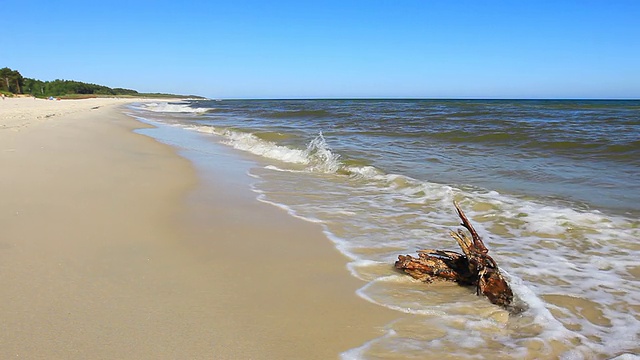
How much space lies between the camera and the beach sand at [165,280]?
223 centimetres

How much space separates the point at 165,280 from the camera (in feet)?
9.78

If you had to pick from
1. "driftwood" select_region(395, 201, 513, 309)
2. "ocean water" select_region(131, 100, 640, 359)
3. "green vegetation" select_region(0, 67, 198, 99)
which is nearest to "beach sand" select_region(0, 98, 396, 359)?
"ocean water" select_region(131, 100, 640, 359)

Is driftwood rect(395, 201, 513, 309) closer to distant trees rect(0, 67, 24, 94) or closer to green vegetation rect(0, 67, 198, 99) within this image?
green vegetation rect(0, 67, 198, 99)

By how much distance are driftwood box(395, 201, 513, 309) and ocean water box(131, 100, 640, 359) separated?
0.07 metres

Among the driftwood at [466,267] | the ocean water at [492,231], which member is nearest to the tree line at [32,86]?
the ocean water at [492,231]

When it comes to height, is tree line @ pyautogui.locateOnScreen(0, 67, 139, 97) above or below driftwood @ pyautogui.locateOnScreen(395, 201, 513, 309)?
above

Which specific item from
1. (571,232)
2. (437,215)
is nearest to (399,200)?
(437,215)

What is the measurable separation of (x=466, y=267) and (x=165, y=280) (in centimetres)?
208

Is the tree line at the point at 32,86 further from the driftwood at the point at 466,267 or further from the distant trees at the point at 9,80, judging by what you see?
the driftwood at the point at 466,267

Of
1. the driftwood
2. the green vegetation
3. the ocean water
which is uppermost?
the green vegetation

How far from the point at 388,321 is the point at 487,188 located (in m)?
4.36

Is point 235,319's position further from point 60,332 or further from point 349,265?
point 349,265

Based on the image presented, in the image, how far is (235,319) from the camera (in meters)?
2.50

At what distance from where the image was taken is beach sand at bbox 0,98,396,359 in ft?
7.32
